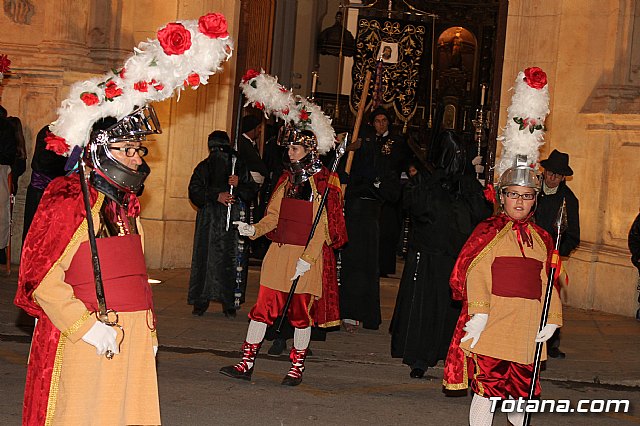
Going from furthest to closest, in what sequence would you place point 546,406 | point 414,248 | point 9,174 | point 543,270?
point 9,174 < point 414,248 < point 546,406 < point 543,270

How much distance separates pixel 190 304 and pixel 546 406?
4165mm

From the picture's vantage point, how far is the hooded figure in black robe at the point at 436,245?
8633 mm

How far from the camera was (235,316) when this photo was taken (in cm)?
1103

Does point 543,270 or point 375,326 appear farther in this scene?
point 375,326

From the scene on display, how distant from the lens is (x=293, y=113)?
8.60m

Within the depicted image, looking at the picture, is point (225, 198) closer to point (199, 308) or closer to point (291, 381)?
point (199, 308)

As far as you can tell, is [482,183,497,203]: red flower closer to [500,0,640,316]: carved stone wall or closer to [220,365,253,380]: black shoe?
[220,365,253,380]: black shoe

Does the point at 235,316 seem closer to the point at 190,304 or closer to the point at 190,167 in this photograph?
the point at 190,304

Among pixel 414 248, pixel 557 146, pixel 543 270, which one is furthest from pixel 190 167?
pixel 543 270

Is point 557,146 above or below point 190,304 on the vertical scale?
above

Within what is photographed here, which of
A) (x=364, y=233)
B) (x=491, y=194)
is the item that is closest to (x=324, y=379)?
(x=491, y=194)

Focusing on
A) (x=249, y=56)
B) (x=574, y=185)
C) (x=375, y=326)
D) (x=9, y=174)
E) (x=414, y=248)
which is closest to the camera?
(x=414, y=248)

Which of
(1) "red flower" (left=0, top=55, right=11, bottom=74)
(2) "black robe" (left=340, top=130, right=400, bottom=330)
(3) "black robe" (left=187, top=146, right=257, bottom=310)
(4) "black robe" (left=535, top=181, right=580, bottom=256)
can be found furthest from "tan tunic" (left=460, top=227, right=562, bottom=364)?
(1) "red flower" (left=0, top=55, right=11, bottom=74)

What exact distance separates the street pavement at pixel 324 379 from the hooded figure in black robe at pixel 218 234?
0.28 meters
